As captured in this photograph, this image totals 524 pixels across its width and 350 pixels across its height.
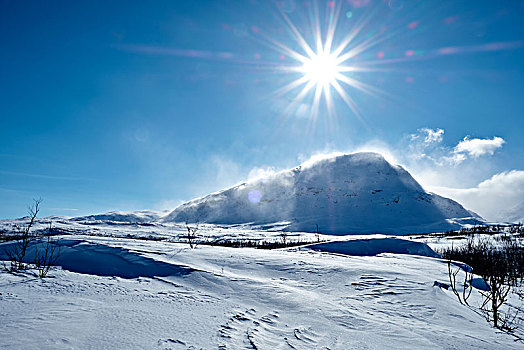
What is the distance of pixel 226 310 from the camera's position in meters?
3.62

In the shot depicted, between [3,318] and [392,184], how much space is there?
15896 centimetres

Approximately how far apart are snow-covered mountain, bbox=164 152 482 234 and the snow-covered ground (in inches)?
3334

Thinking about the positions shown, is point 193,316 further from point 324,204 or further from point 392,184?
point 392,184

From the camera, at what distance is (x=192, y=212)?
491ft

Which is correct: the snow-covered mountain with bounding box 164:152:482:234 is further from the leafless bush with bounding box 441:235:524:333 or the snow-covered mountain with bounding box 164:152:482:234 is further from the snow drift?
the leafless bush with bounding box 441:235:524:333

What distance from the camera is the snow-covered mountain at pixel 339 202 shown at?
339ft

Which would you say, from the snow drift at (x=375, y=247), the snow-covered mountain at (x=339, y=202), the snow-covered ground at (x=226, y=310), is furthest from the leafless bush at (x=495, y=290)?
the snow-covered mountain at (x=339, y=202)

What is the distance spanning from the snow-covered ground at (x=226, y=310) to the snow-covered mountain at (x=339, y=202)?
84671 millimetres

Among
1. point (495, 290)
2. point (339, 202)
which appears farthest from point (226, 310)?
point (339, 202)

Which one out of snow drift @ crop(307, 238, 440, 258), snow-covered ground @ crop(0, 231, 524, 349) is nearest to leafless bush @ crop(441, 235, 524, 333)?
snow-covered ground @ crop(0, 231, 524, 349)

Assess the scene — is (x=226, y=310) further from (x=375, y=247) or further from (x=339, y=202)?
(x=339, y=202)

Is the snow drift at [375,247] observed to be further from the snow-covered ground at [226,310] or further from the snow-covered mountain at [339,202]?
the snow-covered mountain at [339,202]

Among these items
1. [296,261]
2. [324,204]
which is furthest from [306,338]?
[324,204]

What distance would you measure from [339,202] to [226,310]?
133 m
